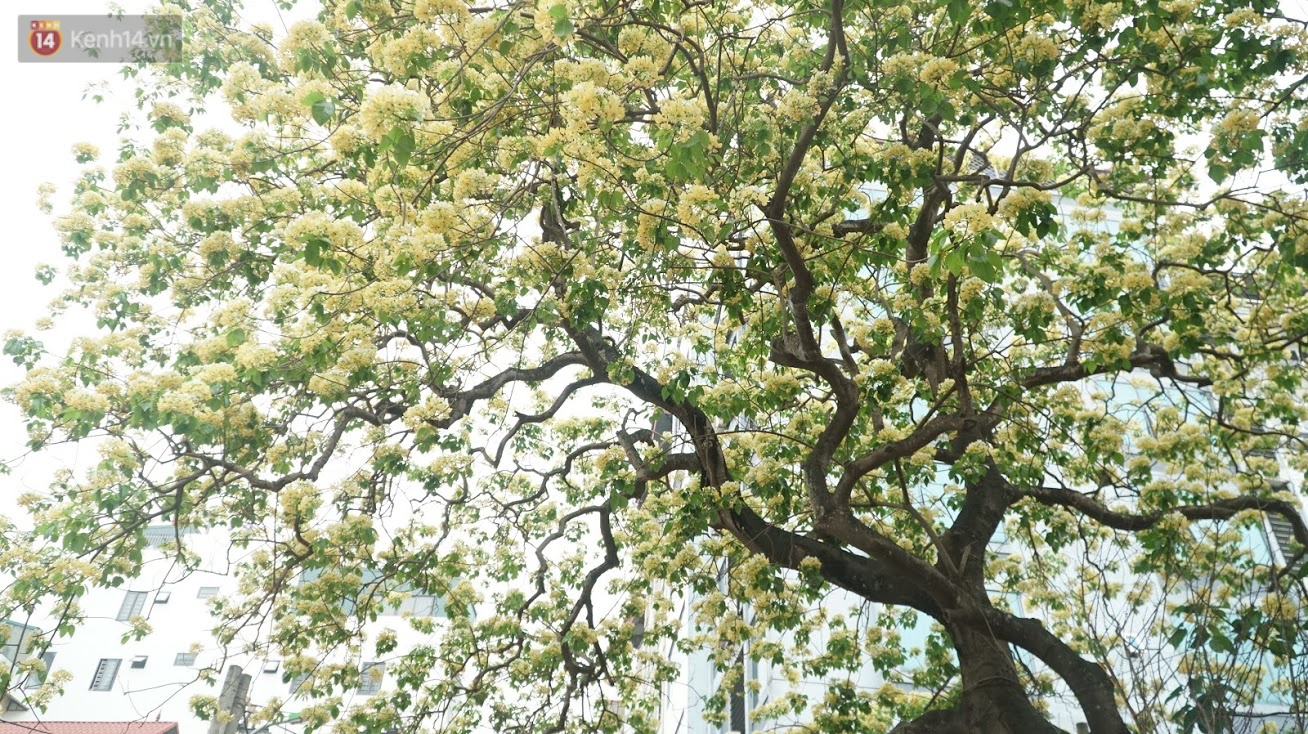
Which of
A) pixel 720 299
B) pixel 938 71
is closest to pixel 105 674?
pixel 720 299

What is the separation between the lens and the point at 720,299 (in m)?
5.43

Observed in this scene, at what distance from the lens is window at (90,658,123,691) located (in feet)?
67.4

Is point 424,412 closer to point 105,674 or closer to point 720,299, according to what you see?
point 720,299

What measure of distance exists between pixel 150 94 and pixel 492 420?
11.3 feet

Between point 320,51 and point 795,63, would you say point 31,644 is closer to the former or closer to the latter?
point 320,51

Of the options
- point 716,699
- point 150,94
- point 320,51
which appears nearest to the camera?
point 320,51

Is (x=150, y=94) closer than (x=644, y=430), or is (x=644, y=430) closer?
(x=150, y=94)

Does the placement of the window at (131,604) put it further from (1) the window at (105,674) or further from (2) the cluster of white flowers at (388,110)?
(2) the cluster of white flowers at (388,110)

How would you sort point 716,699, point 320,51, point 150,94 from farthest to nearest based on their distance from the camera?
point 716,699
point 150,94
point 320,51

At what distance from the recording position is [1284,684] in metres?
5.11

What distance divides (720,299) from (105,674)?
21.3 meters

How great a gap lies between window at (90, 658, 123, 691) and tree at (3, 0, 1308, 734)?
16.7 metres

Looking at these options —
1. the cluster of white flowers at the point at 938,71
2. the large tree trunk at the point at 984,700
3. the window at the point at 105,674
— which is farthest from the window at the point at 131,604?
the cluster of white flowers at the point at 938,71

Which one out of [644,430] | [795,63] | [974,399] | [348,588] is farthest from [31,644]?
[974,399]
